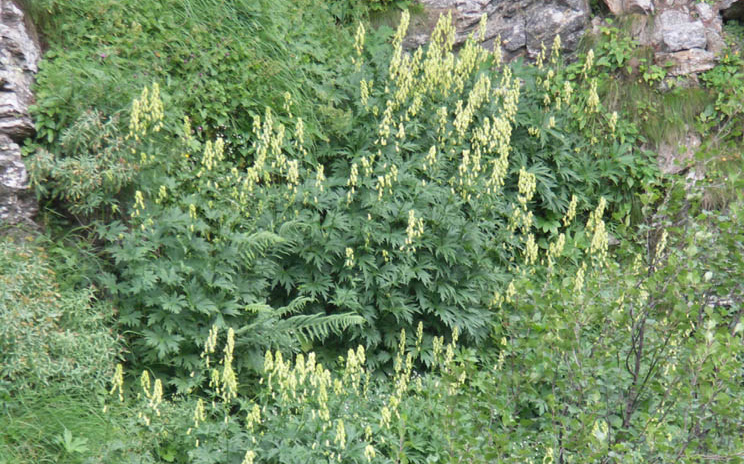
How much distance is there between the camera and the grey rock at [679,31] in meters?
8.55

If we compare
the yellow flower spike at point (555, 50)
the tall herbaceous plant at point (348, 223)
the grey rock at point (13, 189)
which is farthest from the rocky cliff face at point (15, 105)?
the yellow flower spike at point (555, 50)

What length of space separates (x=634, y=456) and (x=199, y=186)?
3.81 metres

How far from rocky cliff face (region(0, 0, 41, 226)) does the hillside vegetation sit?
13 centimetres

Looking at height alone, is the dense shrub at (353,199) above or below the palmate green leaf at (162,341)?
above

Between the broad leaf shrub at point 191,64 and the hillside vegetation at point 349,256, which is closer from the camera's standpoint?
the hillside vegetation at point 349,256

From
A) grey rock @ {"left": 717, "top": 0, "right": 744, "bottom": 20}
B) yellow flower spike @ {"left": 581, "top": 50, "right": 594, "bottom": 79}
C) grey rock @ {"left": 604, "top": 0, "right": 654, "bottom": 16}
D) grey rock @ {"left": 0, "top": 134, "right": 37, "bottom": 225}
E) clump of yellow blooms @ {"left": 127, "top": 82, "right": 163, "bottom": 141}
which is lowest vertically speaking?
grey rock @ {"left": 0, "top": 134, "right": 37, "bottom": 225}

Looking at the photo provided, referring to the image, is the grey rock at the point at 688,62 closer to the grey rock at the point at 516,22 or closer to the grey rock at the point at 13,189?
the grey rock at the point at 516,22

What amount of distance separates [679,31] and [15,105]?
7.25 metres

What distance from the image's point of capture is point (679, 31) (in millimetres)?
8609

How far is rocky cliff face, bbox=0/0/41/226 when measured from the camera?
17.1ft

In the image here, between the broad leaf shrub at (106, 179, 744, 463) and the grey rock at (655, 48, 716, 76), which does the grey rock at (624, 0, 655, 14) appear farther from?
the broad leaf shrub at (106, 179, 744, 463)

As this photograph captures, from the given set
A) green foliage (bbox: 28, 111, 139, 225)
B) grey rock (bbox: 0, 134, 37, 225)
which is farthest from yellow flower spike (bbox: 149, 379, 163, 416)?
grey rock (bbox: 0, 134, 37, 225)

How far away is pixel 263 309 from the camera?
5.08 metres

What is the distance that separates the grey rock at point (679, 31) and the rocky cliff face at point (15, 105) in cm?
685
